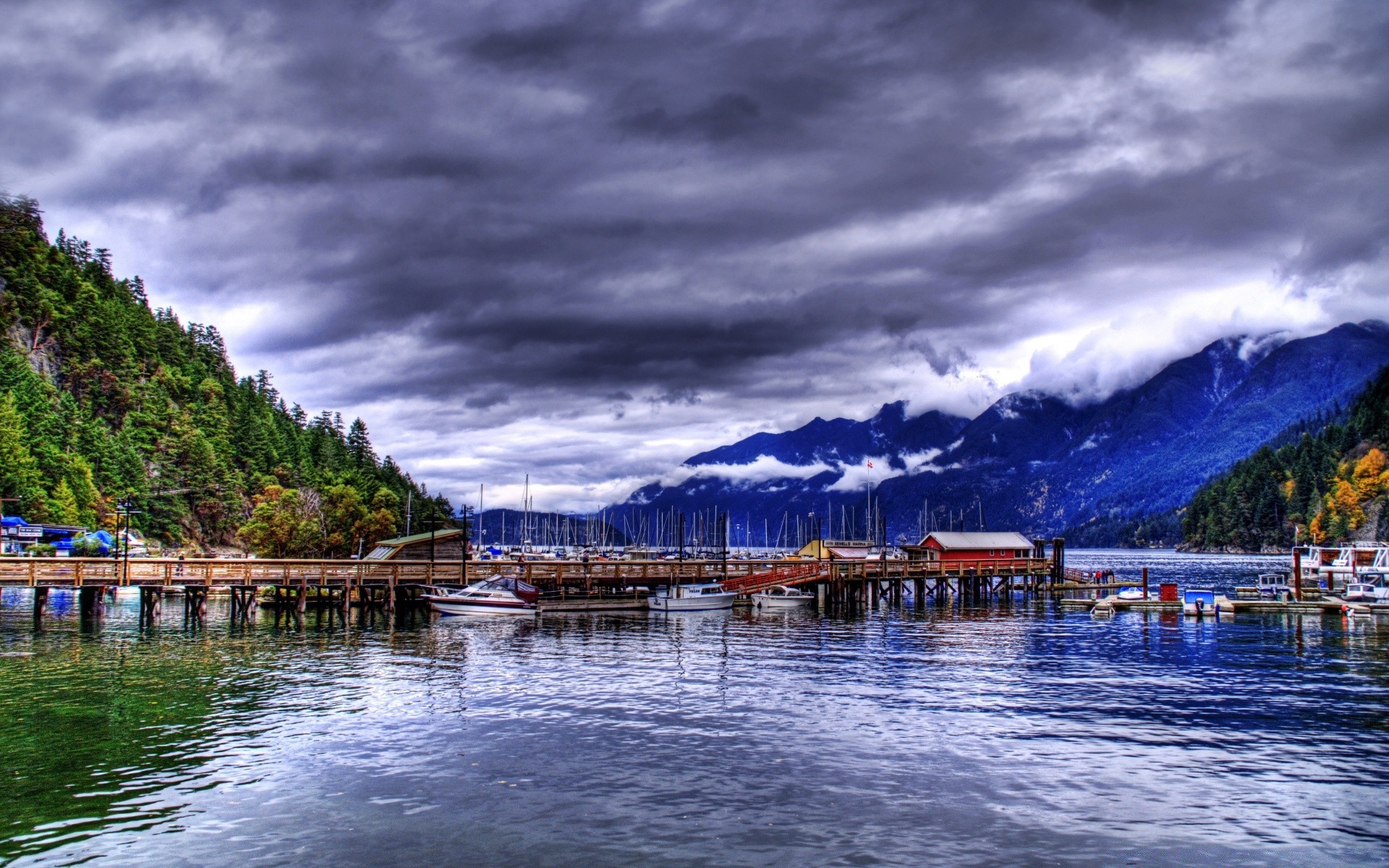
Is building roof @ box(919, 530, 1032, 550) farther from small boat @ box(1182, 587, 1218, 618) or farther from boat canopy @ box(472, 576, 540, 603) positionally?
boat canopy @ box(472, 576, 540, 603)

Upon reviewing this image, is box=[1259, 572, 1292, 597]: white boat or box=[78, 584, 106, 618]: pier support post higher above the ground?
box=[78, 584, 106, 618]: pier support post

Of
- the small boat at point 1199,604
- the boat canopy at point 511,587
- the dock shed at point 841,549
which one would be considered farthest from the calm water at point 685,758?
the dock shed at point 841,549

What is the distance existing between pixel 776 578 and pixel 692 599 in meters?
15.0

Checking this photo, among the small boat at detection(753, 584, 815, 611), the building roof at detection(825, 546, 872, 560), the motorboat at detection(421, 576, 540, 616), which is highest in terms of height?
the motorboat at detection(421, 576, 540, 616)

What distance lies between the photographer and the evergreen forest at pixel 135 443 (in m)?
124

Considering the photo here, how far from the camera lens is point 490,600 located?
242 feet

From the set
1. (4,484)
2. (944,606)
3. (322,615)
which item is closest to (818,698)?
(322,615)

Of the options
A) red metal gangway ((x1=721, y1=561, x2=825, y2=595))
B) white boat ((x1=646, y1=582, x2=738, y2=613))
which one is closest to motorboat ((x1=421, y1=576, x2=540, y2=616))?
white boat ((x1=646, y1=582, x2=738, y2=613))

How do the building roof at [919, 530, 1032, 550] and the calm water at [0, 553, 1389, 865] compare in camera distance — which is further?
the building roof at [919, 530, 1032, 550]

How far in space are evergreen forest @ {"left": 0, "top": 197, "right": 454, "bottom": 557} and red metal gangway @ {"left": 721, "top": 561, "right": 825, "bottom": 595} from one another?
4439cm

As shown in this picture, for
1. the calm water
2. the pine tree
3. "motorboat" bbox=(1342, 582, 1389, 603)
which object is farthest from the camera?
the pine tree

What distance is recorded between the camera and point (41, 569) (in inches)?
2522

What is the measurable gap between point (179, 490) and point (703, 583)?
4234 inches

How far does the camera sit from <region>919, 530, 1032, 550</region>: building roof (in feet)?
373
